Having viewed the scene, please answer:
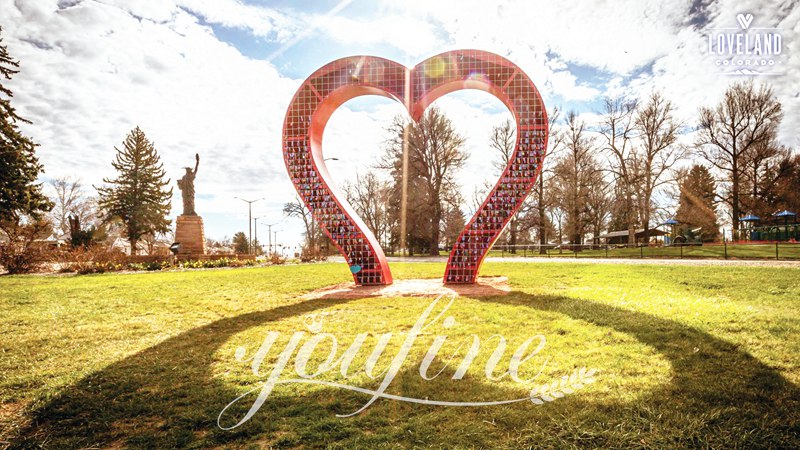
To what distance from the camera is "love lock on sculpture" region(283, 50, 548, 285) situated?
956 centimetres

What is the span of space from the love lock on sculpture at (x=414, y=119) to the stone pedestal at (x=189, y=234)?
55.1ft

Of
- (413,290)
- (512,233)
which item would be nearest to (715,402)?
(413,290)

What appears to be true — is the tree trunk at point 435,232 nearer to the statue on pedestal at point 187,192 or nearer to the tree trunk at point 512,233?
the tree trunk at point 512,233

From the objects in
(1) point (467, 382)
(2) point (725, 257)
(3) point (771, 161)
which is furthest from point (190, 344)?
(3) point (771, 161)

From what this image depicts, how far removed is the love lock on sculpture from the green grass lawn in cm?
332

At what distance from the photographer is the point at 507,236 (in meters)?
37.0

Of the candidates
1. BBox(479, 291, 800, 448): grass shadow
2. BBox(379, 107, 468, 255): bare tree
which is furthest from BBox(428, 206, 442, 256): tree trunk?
BBox(479, 291, 800, 448): grass shadow

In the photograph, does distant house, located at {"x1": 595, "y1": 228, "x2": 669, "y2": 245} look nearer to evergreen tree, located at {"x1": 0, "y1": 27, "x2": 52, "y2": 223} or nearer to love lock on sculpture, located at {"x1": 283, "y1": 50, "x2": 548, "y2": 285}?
love lock on sculpture, located at {"x1": 283, "y1": 50, "x2": 548, "y2": 285}

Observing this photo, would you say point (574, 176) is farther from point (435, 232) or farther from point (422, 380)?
point (422, 380)

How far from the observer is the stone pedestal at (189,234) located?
23.7 m

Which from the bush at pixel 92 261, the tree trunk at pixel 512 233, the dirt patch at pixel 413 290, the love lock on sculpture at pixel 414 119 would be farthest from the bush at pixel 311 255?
the love lock on sculpture at pixel 414 119

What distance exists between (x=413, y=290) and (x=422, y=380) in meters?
5.49

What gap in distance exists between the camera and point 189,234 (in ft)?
78.3

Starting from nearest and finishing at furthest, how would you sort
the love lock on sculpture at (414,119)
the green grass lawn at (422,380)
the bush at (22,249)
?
the green grass lawn at (422,380) → the love lock on sculpture at (414,119) → the bush at (22,249)
